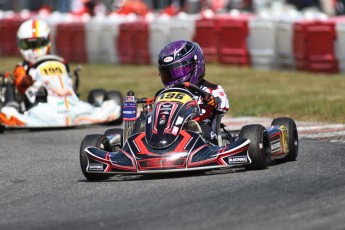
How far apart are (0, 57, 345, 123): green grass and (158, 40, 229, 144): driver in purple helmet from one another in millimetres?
3748

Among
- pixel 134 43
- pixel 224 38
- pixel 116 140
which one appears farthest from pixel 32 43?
pixel 134 43

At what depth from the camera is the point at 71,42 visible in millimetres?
26594

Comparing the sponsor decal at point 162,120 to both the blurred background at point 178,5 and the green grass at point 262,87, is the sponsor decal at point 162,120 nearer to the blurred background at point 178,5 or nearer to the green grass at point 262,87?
the green grass at point 262,87

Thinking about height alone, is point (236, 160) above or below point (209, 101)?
below

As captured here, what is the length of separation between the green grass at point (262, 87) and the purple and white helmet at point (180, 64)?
3779 millimetres

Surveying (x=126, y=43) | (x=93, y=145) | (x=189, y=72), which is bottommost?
(x=126, y=43)

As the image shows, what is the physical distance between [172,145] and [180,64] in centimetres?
95

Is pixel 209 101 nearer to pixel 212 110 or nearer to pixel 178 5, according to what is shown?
pixel 212 110

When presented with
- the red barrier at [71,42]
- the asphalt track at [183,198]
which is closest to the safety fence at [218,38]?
the red barrier at [71,42]

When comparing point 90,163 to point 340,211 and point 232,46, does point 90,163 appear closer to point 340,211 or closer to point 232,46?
point 340,211

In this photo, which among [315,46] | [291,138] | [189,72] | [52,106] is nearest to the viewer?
[189,72]

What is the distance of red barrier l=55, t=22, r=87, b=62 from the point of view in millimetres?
26203

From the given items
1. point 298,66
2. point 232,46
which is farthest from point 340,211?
point 232,46

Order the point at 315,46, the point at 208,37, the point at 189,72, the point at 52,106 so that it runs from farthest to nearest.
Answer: the point at 208,37
the point at 315,46
the point at 52,106
the point at 189,72
